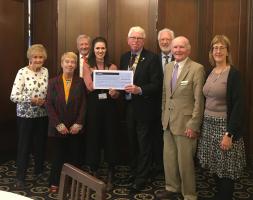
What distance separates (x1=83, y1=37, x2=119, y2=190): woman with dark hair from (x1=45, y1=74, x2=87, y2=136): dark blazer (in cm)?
10

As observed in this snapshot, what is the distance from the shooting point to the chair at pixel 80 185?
1491 mm

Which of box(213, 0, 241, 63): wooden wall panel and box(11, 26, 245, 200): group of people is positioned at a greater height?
box(213, 0, 241, 63): wooden wall panel

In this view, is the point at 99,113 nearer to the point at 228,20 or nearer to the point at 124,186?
the point at 124,186

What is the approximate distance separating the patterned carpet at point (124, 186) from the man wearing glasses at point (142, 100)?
140 millimetres

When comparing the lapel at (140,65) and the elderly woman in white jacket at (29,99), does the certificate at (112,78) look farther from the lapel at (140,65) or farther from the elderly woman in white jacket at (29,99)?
the elderly woman in white jacket at (29,99)

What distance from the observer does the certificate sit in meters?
3.54

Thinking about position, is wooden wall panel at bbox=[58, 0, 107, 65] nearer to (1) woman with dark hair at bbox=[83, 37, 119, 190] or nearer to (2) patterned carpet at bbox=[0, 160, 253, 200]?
(1) woman with dark hair at bbox=[83, 37, 119, 190]

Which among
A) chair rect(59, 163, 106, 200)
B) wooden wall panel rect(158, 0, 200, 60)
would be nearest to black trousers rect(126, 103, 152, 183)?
wooden wall panel rect(158, 0, 200, 60)

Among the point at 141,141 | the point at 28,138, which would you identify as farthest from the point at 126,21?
the point at 28,138

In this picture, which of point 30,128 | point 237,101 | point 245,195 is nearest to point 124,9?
point 30,128

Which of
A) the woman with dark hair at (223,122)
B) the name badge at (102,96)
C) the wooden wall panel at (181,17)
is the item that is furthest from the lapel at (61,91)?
the wooden wall panel at (181,17)

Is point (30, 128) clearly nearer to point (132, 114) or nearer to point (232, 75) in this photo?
point (132, 114)

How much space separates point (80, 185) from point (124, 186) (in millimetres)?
2214

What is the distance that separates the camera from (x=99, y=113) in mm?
3676
